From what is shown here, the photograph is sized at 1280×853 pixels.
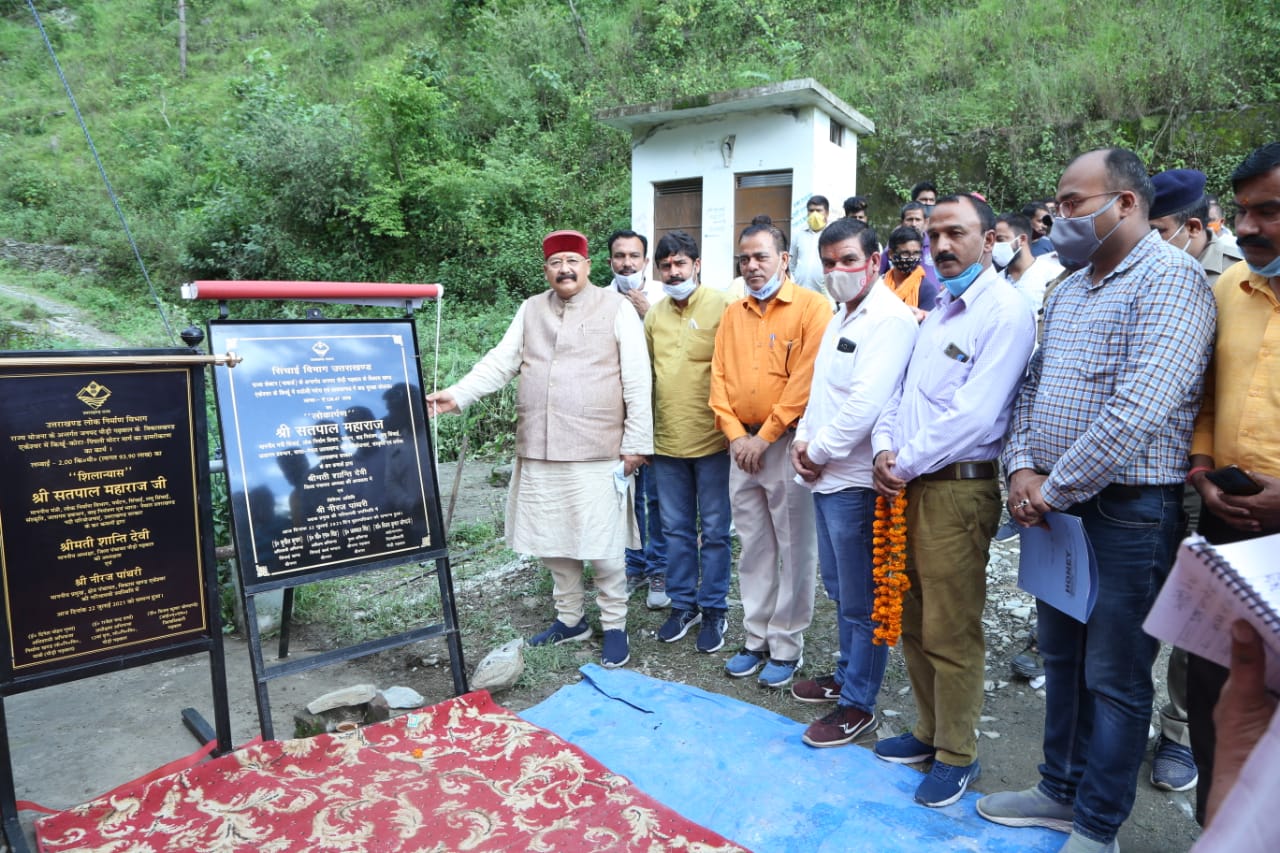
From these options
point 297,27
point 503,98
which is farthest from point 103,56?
point 503,98

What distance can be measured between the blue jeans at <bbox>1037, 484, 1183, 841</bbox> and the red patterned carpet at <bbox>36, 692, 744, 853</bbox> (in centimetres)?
109

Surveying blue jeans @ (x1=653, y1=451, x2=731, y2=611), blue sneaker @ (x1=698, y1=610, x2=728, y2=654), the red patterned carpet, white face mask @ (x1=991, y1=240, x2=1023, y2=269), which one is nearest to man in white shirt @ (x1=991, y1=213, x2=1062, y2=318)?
white face mask @ (x1=991, y1=240, x2=1023, y2=269)

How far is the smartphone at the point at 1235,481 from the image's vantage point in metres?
1.95

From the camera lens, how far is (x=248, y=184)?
1538cm

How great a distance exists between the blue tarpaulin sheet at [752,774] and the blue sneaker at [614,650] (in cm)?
13

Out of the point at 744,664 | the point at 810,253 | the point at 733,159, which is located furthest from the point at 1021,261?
the point at 733,159

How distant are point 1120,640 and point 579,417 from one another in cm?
238

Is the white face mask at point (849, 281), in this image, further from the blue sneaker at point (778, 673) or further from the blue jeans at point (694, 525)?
the blue sneaker at point (778, 673)

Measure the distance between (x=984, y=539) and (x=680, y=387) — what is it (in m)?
1.71

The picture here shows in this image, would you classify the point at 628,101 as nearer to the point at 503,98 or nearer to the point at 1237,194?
the point at 503,98

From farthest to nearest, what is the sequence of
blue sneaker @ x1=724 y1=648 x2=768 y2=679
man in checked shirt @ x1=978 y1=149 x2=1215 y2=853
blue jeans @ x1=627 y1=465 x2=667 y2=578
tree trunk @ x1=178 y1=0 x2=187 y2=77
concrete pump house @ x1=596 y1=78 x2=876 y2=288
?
tree trunk @ x1=178 y1=0 x2=187 y2=77
concrete pump house @ x1=596 y1=78 x2=876 y2=288
blue jeans @ x1=627 y1=465 x2=667 y2=578
blue sneaker @ x1=724 y1=648 x2=768 y2=679
man in checked shirt @ x1=978 y1=149 x2=1215 y2=853

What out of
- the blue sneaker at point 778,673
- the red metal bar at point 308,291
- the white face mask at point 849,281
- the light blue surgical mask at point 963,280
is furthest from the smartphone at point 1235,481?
the red metal bar at point 308,291

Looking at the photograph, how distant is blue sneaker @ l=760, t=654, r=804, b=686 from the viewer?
3592 millimetres

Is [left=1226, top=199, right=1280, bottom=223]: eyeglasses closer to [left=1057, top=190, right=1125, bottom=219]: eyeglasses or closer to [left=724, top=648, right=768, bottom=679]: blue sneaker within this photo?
[left=1057, top=190, right=1125, bottom=219]: eyeglasses
